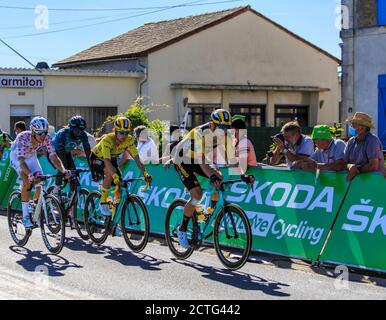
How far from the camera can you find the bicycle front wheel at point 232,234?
878cm

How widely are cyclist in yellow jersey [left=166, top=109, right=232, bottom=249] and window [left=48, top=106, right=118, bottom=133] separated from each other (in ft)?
76.0

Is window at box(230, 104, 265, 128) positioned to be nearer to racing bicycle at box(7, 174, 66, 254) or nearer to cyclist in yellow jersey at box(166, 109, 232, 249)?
racing bicycle at box(7, 174, 66, 254)

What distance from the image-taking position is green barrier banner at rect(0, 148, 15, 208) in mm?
15837

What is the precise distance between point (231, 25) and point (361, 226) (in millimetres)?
28360

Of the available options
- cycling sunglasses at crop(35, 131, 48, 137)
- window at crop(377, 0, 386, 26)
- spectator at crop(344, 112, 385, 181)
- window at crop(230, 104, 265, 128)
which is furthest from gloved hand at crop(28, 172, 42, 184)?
window at crop(230, 104, 265, 128)

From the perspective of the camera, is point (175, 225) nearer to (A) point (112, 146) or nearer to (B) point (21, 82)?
(A) point (112, 146)

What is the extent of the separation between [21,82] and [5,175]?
15.4 m

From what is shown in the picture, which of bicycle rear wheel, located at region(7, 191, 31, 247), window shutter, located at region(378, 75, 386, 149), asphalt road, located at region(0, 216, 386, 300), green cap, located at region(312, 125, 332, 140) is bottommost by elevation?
asphalt road, located at region(0, 216, 386, 300)

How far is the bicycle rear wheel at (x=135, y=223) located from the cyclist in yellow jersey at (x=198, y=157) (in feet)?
2.36

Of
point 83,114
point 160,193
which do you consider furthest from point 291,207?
point 83,114

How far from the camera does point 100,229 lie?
36.6 feet

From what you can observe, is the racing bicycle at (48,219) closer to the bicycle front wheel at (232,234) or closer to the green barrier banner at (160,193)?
the green barrier banner at (160,193)

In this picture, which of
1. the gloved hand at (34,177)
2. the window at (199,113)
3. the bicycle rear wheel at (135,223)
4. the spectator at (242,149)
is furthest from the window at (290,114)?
the gloved hand at (34,177)
